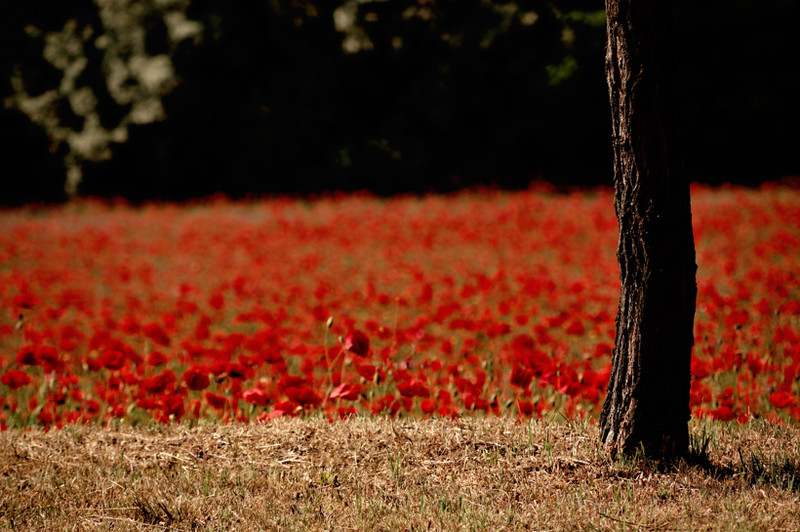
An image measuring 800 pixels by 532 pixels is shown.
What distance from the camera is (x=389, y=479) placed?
2627 mm

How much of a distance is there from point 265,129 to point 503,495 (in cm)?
1252

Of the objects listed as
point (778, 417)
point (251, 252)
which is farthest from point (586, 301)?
point (251, 252)

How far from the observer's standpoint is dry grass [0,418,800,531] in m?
2.33

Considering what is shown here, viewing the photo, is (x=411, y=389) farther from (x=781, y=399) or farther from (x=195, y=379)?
(x=781, y=399)

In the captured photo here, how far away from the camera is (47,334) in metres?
4.17

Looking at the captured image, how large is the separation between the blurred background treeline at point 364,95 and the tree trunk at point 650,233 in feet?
36.6

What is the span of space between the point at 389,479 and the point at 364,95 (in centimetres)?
1224

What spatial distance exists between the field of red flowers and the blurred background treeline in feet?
3.50

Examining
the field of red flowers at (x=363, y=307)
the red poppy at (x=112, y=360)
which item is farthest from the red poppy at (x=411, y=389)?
the red poppy at (x=112, y=360)

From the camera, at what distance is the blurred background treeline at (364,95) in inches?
524

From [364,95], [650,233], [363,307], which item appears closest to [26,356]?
[650,233]

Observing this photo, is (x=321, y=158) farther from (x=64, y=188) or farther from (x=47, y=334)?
(x=47, y=334)

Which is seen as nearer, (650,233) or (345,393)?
A: (650,233)

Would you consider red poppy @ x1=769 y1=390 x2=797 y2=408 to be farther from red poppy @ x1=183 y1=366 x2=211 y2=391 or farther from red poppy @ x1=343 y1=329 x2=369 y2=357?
red poppy @ x1=183 y1=366 x2=211 y2=391
